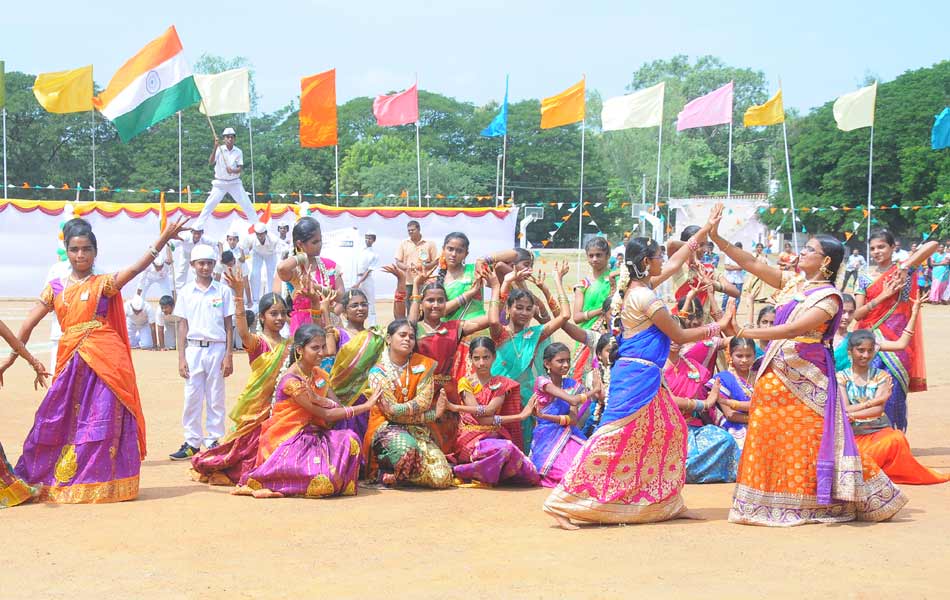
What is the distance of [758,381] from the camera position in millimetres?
5770

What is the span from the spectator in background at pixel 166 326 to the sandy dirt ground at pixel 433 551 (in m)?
8.99

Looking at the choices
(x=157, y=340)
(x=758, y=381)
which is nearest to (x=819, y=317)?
(x=758, y=381)

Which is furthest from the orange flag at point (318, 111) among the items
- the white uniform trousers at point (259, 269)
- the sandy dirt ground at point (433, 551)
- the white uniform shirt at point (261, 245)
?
the sandy dirt ground at point (433, 551)

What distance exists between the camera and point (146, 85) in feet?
49.4

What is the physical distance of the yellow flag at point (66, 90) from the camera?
23.0 m

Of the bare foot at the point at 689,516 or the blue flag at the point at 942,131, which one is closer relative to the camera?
the bare foot at the point at 689,516

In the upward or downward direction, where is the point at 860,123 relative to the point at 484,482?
upward

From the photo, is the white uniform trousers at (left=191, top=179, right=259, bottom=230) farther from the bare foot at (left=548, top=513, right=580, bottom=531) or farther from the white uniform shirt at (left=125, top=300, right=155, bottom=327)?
the bare foot at (left=548, top=513, right=580, bottom=531)

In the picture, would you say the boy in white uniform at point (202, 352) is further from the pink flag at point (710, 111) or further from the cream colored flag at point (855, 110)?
the cream colored flag at point (855, 110)

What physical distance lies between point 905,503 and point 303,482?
12.1 feet

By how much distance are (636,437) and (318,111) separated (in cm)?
1985

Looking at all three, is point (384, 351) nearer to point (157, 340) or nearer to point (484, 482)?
point (484, 482)

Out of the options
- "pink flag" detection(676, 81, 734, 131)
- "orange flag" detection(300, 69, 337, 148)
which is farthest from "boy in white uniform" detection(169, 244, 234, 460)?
"pink flag" detection(676, 81, 734, 131)

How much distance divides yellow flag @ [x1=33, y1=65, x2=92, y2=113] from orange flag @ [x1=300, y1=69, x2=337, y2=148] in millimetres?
5004
